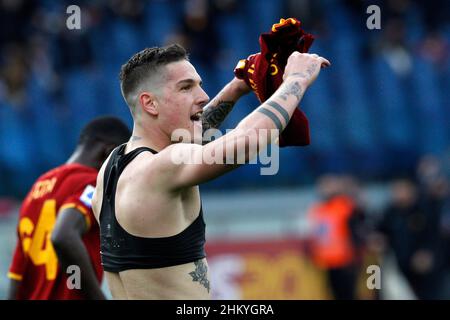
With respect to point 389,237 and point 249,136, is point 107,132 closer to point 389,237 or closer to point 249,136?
point 249,136

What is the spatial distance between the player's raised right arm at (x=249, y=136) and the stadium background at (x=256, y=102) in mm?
7151

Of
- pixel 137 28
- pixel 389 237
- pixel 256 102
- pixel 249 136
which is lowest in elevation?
pixel 389 237

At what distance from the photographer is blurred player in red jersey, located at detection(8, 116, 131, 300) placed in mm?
5668

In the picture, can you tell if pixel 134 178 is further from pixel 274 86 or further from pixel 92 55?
pixel 92 55

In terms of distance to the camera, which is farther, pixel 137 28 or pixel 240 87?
pixel 137 28

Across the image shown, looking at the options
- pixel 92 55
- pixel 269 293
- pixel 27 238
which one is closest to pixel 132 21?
pixel 92 55

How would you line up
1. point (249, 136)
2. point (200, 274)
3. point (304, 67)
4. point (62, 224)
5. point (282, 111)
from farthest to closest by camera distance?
1. point (62, 224)
2. point (200, 274)
3. point (304, 67)
4. point (282, 111)
5. point (249, 136)

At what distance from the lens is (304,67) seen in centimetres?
410

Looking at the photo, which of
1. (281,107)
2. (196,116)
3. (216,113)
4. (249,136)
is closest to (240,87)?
(216,113)

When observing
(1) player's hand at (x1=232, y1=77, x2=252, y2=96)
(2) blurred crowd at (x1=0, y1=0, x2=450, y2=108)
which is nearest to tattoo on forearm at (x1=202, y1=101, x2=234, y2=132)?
(1) player's hand at (x1=232, y1=77, x2=252, y2=96)

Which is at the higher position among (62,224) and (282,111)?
(282,111)

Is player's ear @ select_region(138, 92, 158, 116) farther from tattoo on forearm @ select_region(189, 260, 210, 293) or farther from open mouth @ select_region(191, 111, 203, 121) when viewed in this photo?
tattoo on forearm @ select_region(189, 260, 210, 293)

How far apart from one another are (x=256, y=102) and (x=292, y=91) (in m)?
8.89

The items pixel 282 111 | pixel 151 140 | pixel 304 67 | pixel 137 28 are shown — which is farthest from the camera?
pixel 137 28
